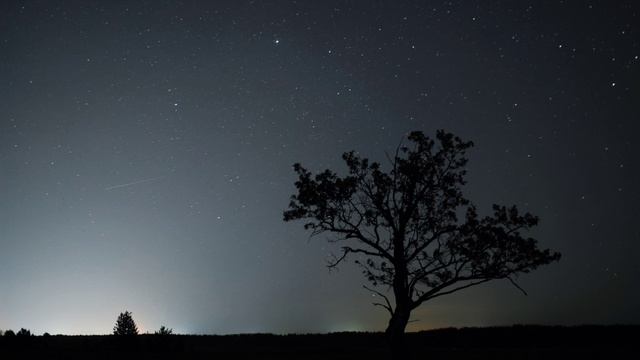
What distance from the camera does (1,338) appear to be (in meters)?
38.8

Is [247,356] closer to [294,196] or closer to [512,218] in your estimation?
[294,196]

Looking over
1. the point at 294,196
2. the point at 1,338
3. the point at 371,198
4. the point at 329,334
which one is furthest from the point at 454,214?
the point at 329,334

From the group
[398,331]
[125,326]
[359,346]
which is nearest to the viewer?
[398,331]

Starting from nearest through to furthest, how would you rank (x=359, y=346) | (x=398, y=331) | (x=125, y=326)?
(x=398, y=331) → (x=125, y=326) → (x=359, y=346)

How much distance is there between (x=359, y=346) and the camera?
5381 centimetres

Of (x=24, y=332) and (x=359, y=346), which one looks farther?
(x=359, y=346)

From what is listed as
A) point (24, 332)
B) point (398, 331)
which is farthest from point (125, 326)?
point (398, 331)

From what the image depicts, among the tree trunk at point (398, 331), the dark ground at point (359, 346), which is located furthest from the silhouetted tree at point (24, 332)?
the tree trunk at point (398, 331)

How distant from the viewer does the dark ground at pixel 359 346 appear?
3419 cm

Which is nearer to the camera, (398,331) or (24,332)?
(398,331)

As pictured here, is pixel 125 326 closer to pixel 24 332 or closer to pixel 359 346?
pixel 24 332

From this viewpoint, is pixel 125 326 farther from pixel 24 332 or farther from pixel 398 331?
pixel 398 331

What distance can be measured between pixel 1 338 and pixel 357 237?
3214 centimetres

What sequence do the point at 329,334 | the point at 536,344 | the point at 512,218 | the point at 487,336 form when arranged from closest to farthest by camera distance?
the point at 512,218, the point at 536,344, the point at 487,336, the point at 329,334
